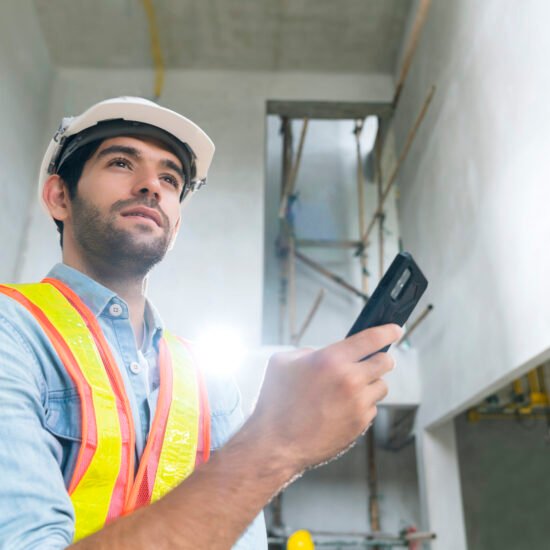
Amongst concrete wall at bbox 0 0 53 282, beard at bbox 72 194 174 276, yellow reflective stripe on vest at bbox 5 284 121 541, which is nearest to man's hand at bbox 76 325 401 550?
yellow reflective stripe on vest at bbox 5 284 121 541

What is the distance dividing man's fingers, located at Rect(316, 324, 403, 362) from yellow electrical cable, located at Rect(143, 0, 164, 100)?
5585 mm

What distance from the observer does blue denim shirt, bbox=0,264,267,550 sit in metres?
0.62

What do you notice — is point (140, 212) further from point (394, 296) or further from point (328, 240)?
point (328, 240)

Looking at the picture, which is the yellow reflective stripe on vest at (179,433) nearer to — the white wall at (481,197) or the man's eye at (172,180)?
the man's eye at (172,180)

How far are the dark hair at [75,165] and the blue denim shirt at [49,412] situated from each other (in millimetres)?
192

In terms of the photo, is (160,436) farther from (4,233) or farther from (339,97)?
(339,97)

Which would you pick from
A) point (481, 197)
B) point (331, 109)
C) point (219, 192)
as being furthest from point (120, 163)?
point (331, 109)

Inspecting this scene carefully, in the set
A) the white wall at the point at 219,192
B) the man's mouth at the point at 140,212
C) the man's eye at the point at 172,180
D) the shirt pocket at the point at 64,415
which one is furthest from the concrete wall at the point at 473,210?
the shirt pocket at the point at 64,415

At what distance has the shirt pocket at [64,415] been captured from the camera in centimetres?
76

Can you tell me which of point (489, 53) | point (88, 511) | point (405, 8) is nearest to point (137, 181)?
point (88, 511)

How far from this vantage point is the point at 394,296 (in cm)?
70

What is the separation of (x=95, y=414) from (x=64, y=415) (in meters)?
0.04

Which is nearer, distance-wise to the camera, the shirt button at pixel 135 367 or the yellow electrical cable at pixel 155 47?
the shirt button at pixel 135 367

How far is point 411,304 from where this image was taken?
0.72 m
